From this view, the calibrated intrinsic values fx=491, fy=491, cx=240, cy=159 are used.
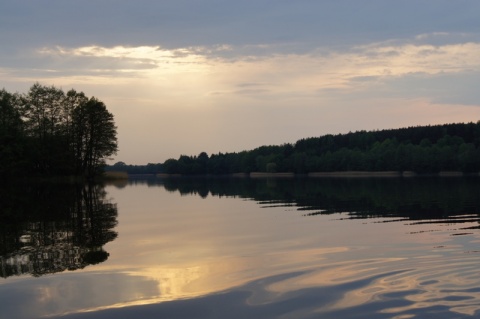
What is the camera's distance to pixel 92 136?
93125mm

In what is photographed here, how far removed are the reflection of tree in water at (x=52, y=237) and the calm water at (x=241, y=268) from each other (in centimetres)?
6

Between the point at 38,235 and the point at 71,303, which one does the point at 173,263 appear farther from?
the point at 38,235

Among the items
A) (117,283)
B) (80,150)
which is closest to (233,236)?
(117,283)

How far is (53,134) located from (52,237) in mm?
72359

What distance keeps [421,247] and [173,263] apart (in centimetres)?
920

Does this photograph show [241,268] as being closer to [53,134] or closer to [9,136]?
[9,136]

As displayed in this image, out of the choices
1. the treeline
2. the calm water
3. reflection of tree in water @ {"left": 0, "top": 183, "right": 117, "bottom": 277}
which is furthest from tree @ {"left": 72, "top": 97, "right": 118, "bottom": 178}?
the calm water

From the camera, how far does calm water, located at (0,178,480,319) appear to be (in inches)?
419

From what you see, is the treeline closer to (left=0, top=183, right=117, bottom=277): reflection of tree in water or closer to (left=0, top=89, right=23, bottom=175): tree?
(left=0, top=89, right=23, bottom=175): tree

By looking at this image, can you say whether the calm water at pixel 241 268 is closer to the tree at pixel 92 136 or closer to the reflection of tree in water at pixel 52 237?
the reflection of tree in water at pixel 52 237

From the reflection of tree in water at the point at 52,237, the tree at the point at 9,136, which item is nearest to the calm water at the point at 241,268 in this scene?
the reflection of tree in water at the point at 52,237

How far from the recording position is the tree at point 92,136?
91625mm

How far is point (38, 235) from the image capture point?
2133 centimetres

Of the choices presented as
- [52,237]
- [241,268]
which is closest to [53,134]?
[52,237]
